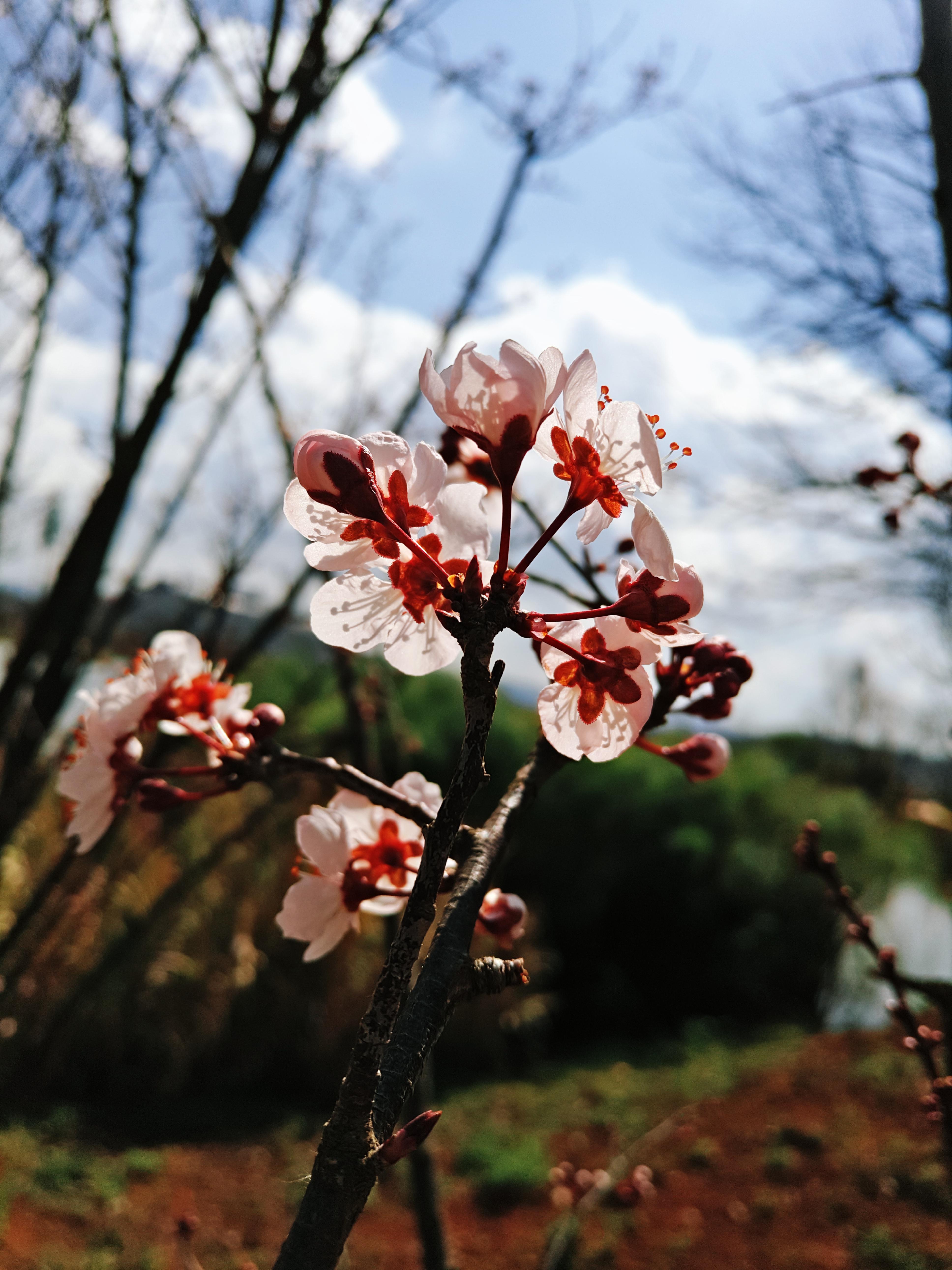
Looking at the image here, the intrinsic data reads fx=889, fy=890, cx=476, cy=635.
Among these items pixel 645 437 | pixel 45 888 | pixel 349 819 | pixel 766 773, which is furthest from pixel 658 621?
pixel 766 773

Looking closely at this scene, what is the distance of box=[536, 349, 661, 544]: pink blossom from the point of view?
0.70 metres

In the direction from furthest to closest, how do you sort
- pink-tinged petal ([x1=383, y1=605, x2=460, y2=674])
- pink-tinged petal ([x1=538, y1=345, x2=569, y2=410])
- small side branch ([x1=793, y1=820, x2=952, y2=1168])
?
small side branch ([x1=793, y1=820, x2=952, y2=1168])
pink-tinged petal ([x1=383, y1=605, x2=460, y2=674])
pink-tinged petal ([x1=538, y1=345, x2=569, y2=410])

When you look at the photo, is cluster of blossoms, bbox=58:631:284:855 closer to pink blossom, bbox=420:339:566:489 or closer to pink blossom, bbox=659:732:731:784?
pink blossom, bbox=420:339:566:489

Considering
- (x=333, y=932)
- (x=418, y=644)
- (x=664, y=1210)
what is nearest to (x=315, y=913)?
(x=333, y=932)

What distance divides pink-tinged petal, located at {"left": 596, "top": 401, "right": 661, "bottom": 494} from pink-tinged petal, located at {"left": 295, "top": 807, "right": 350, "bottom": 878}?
16.6 inches

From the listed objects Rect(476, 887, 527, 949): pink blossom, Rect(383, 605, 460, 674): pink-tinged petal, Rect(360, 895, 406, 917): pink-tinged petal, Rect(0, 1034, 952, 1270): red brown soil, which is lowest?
Rect(0, 1034, 952, 1270): red brown soil

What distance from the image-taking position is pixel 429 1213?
1.67 metres

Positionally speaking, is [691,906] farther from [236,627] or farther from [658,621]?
[658,621]

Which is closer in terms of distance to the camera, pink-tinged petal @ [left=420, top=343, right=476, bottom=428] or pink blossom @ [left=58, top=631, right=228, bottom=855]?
pink-tinged petal @ [left=420, top=343, right=476, bottom=428]

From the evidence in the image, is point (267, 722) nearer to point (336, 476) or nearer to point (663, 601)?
point (336, 476)

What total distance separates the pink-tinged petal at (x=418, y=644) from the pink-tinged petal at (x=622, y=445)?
194mm

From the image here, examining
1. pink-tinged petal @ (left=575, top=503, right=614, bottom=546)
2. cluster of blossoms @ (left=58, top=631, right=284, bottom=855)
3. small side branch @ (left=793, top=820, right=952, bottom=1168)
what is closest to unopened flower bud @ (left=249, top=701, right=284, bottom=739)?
cluster of blossoms @ (left=58, top=631, right=284, bottom=855)

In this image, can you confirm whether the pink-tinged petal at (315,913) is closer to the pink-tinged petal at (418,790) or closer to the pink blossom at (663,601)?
the pink-tinged petal at (418,790)

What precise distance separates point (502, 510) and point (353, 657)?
263cm
